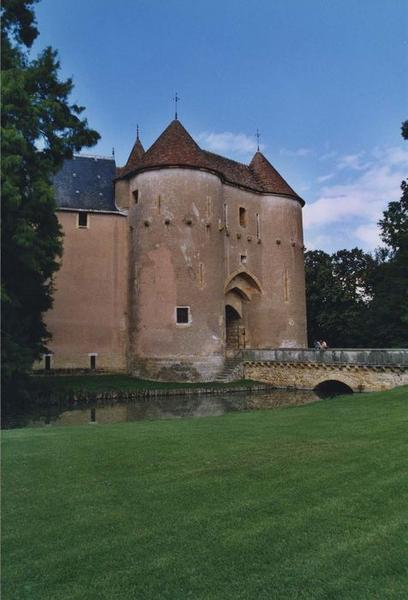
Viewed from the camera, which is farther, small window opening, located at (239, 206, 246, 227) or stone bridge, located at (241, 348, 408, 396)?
small window opening, located at (239, 206, 246, 227)

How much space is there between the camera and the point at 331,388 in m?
26.1

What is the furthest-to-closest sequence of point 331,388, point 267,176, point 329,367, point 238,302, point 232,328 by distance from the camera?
point 267,176
point 232,328
point 238,302
point 331,388
point 329,367

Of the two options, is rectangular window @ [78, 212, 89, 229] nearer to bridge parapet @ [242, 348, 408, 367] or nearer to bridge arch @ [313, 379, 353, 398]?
bridge parapet @ [242, 348, 408, 367]

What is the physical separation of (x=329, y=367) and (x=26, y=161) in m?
15.8

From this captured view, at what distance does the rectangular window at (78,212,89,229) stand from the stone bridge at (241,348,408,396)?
36.1 feet

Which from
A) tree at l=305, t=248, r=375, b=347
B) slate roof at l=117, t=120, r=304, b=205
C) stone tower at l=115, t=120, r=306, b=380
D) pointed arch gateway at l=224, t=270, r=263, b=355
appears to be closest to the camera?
stone tower at l=115, t=120, r=306, b=380

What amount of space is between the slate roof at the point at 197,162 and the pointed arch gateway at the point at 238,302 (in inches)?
220

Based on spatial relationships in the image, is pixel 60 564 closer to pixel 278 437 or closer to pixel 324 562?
pixel 324 562

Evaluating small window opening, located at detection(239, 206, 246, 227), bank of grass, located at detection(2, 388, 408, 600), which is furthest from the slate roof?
bank of grass, located at detection(2, 388, 408, 600)

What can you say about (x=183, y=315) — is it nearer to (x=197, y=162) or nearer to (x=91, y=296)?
(x=91, y=296)

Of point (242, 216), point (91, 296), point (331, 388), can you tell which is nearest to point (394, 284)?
point (331, 388)

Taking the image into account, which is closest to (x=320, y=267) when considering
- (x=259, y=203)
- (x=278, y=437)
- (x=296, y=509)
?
(x=259, y=203)

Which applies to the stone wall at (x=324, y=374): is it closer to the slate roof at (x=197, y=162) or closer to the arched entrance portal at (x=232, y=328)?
the arched entrance portal at (x=232, y=328)

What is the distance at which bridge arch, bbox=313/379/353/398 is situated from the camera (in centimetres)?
2417
